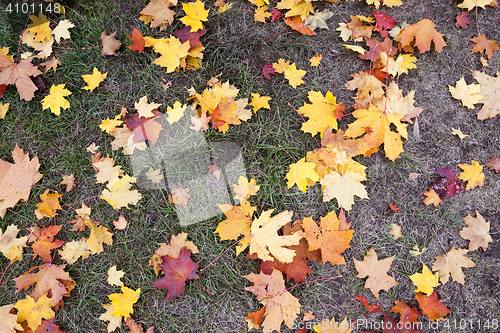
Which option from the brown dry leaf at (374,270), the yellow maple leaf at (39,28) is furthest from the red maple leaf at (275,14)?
the brown dry leaf at (374,270)

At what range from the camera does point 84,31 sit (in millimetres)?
2461

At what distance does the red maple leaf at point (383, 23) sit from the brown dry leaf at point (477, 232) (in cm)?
157

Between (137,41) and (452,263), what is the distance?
2924 mm

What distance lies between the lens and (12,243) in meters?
2.27

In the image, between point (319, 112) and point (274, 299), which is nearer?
point (274, 299)

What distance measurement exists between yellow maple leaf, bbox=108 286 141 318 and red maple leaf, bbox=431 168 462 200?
238cm

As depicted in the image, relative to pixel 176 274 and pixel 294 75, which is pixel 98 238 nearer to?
pixel 176 274

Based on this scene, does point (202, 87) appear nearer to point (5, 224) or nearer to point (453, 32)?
point (5, 224)

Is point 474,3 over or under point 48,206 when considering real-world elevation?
over

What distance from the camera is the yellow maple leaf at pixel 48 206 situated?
2285 millimetres

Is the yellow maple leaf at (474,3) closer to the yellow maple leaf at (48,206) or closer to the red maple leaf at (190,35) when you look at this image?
the red maple leaf at (190,35)

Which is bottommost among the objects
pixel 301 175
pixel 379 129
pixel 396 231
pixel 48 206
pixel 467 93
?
pixel 396 231

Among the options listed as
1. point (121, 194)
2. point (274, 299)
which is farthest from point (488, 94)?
point (121, 194)

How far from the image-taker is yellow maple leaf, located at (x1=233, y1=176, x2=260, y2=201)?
2275 millimetres
